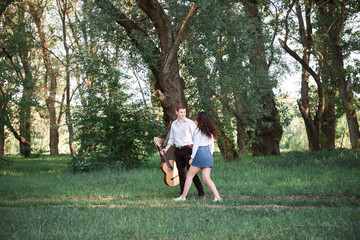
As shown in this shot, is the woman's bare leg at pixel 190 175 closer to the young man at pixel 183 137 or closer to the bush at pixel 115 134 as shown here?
the young man at pixel 183 137

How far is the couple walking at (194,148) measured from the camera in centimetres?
902

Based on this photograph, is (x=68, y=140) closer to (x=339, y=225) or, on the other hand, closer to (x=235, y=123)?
(x=235, y=123)

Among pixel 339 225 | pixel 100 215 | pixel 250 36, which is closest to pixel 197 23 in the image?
pixel 250 36

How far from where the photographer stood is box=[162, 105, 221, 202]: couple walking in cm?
902

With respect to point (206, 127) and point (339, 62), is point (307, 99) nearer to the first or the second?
point (339, 62)

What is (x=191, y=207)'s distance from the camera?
812 centimetres

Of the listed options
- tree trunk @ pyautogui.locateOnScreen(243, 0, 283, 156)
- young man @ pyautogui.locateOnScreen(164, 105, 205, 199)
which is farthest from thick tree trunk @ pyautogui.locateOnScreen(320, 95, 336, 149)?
young man @ pyautogui.locateOnScreen(164, 105, 205, 199)

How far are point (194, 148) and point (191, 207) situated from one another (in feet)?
4.73

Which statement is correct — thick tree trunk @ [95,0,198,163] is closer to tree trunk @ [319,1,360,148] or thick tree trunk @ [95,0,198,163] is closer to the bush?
the bush

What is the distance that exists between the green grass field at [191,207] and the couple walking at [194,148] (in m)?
0.46

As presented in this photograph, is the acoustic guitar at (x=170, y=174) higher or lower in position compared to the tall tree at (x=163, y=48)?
lower

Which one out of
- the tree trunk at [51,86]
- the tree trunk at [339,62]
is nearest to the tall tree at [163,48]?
the tree trunk at [339,62]

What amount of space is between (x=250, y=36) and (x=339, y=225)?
12854mm

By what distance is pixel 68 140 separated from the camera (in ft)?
64.8
